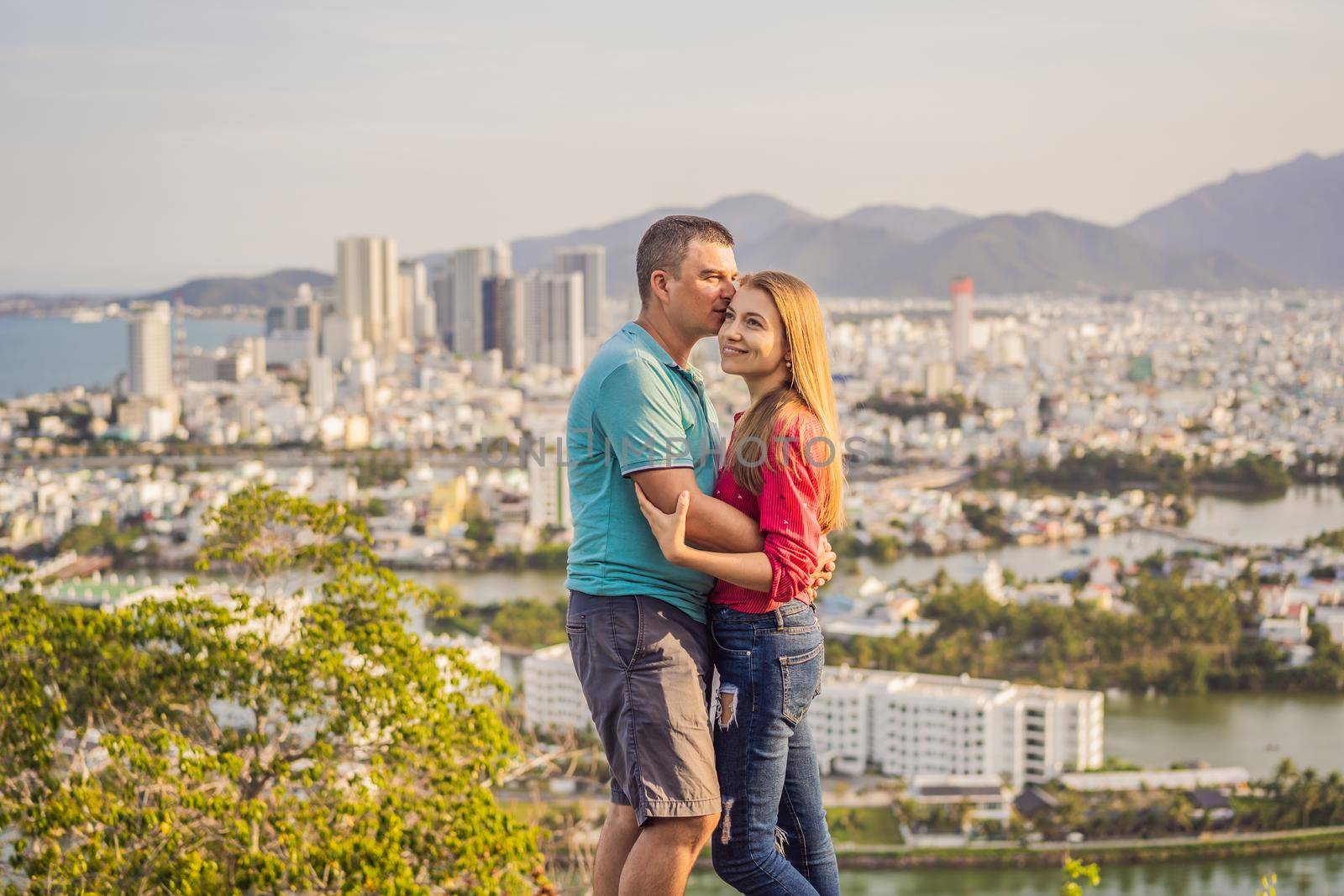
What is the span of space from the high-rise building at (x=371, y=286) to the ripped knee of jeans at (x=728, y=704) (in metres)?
26.8

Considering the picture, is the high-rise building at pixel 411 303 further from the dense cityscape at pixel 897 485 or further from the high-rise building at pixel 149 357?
the high-rise building at pixel 149 357

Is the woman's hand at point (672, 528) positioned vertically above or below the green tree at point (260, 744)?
above

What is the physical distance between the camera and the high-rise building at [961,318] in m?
28.1

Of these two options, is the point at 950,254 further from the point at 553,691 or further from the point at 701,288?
the point at 701,288

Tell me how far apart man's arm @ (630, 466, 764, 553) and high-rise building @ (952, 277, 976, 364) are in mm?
26229

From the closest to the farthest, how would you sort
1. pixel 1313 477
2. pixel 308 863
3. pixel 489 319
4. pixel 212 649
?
pixel 308 863, pixel 212 649, pixel 1313 477, pixel 489 319

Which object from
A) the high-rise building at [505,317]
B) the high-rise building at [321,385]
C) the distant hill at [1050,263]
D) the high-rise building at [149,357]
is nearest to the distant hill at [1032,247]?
the distant hill at [1050,263]

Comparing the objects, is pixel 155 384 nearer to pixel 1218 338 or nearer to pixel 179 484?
pixel 179 484

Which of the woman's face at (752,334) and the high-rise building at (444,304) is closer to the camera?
the woman's face at (752,334)

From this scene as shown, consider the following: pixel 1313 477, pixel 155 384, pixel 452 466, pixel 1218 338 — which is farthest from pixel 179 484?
pixel 1218 338

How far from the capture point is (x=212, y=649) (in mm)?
1841

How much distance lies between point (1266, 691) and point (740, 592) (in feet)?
24.5

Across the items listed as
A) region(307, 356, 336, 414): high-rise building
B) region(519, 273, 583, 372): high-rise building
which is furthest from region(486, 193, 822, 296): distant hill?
region(307, 356, 336, 414): high-rise building

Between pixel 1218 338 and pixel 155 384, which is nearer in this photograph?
pixel 155 384
